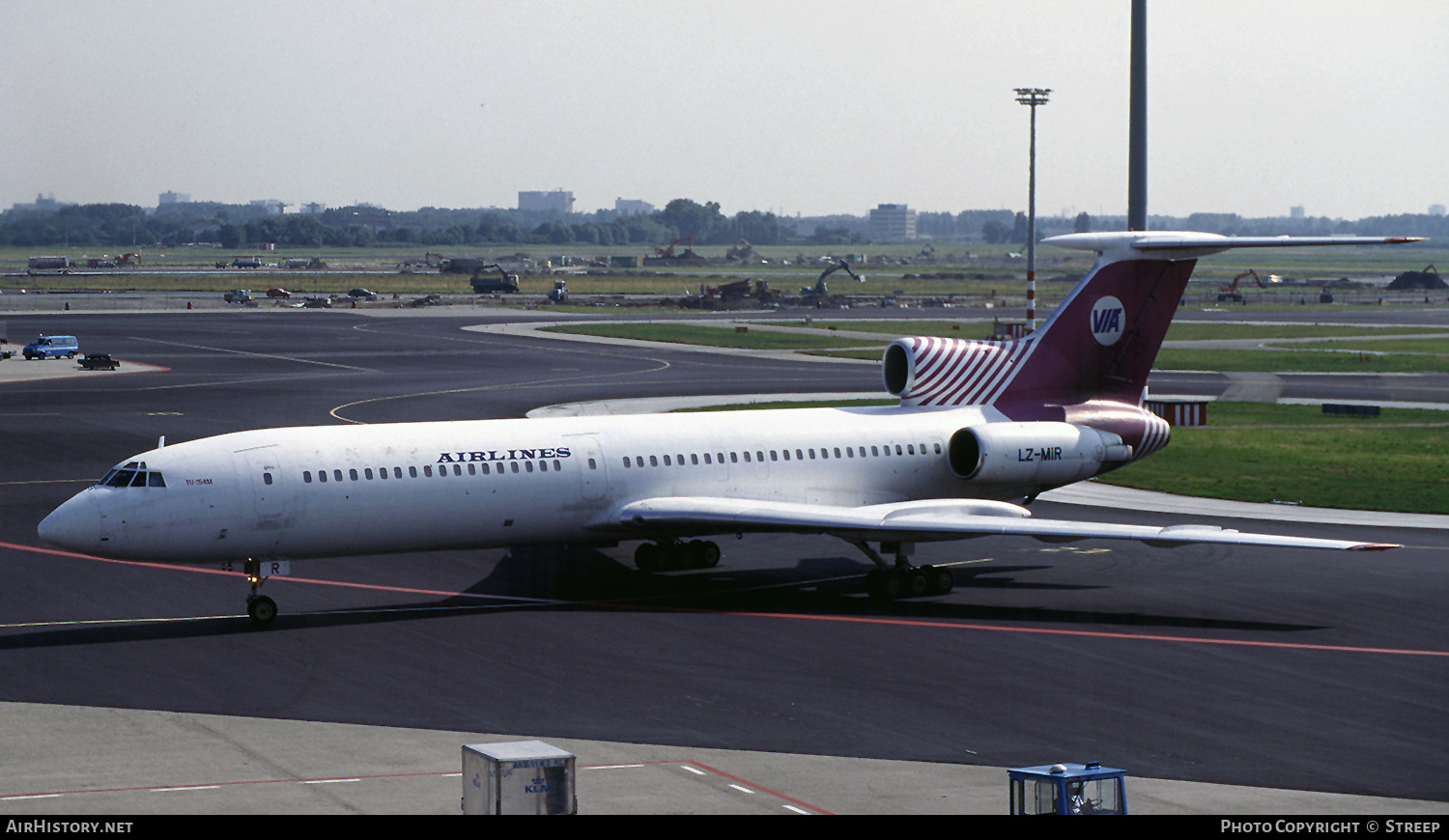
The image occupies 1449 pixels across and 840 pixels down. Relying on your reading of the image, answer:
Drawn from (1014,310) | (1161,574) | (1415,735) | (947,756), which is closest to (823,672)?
(947,756)

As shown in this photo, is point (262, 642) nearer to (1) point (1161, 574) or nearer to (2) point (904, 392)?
(2) point (904, 392)

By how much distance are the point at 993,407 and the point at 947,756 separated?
16311 millimetres

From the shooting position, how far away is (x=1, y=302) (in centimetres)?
15062

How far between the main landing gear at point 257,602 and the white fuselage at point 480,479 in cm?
48

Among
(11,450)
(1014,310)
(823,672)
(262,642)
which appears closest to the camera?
(823,672)

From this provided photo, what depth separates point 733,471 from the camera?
32.8 m

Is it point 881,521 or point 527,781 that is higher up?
point 527,781

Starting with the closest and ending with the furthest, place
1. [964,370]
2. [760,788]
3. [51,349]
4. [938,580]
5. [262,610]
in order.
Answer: [760,788]
[262,610]
[938,580]
[964,370]
[51,349]

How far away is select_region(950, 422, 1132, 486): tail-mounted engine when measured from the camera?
33.7 metres

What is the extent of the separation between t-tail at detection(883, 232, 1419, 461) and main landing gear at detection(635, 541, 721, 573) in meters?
5.94

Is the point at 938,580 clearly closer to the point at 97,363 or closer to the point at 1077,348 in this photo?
the point at 1077,348

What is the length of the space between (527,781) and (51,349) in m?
84.2

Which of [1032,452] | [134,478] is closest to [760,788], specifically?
[134,478]

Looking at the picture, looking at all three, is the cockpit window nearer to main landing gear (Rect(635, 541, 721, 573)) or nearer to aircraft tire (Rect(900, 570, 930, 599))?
main landing gear (Rect(635, 541, 721, 573))
